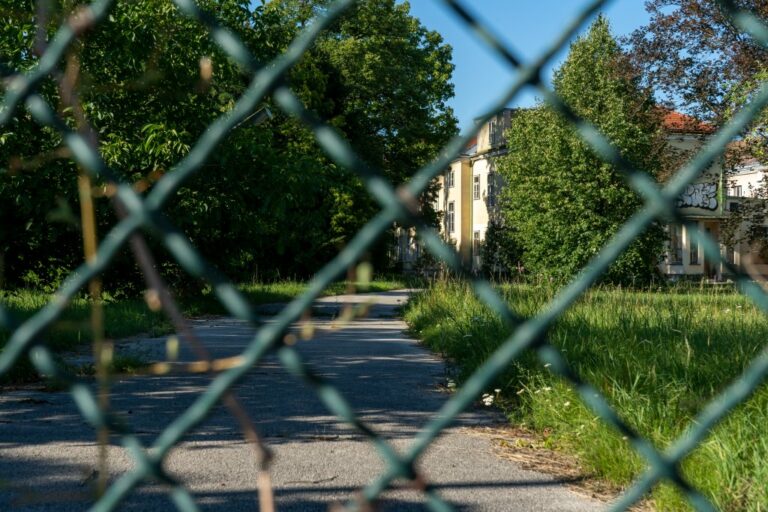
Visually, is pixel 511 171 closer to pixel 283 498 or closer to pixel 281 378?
pixel 281 378

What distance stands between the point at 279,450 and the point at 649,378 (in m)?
2.12

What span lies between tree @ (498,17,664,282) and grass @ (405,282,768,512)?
→ 66.7ft

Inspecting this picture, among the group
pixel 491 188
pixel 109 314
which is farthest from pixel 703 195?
pixel 109 314

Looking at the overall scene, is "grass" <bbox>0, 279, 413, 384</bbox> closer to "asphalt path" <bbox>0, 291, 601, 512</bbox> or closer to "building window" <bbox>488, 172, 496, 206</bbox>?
"asphalt path" <bbox>0, 291, 601, 512</bbox>

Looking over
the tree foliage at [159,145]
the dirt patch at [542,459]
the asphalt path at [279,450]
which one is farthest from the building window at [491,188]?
the dirt patch at [542,459]

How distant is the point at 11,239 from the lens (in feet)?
26.2

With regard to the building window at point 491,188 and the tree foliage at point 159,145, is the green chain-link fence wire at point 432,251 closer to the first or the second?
the tree foliage at point 159,145

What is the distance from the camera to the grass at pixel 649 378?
3.86m

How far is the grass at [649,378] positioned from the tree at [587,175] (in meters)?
20.3

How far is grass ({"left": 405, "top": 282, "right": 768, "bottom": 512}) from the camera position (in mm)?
3861

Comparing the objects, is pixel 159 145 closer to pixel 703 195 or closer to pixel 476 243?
pixel 703 195

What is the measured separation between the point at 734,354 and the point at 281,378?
150 inches

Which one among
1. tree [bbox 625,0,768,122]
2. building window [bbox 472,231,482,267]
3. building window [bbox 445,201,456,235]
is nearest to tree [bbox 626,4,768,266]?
tree [bbox 625,0,768,122]

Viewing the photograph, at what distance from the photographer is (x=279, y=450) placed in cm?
517
